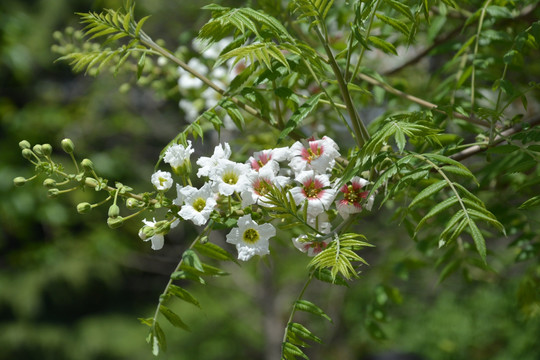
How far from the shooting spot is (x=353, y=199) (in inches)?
43.5

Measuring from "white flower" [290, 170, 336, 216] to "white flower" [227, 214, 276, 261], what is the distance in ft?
0.30

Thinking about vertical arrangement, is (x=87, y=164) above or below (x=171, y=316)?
above

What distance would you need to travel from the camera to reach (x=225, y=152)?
44.3 inches

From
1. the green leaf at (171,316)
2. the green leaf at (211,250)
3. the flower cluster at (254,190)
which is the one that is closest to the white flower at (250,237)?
the flower cluster at (254,190)

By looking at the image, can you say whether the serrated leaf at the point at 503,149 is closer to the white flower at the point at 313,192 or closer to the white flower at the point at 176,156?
the white flower at the point at 313,192

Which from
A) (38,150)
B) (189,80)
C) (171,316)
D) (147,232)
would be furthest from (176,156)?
(189,80)

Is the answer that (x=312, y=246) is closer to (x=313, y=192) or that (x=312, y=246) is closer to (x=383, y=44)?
(x=313, y=192)

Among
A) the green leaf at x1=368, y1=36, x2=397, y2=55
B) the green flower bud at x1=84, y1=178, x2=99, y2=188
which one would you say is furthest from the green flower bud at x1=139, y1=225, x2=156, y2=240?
the green leaf at x1=368, y1=36, x2=397, y2=55

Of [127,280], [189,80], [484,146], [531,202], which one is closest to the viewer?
[531,202]

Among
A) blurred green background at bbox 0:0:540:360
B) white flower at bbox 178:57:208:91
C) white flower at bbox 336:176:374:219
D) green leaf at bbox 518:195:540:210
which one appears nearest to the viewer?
green leaf at bbox 518:195:540:210

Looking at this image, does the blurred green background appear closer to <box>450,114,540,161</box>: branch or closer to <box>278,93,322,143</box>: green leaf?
<box>450,114,540,161</box>: branch

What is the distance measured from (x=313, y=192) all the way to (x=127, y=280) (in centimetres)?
858

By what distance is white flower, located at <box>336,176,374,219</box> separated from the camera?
108 cm

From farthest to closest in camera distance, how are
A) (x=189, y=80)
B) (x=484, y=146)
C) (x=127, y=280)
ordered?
(x=127, y=280)
(x=189, y=80)
(x=484, y=146)
